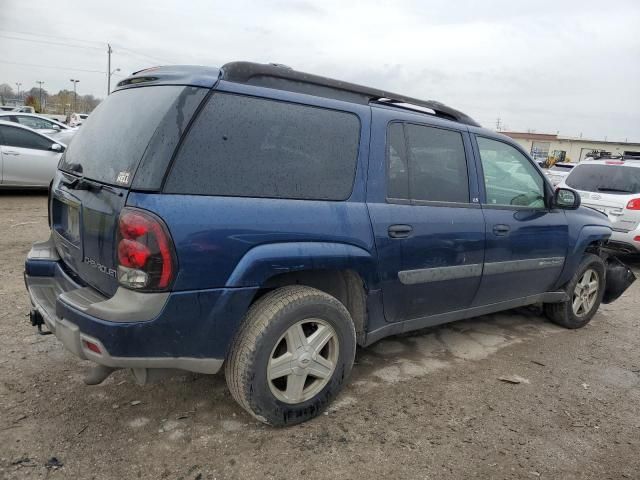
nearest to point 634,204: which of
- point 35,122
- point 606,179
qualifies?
point 606,179

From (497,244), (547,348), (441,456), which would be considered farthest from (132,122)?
(547,348)

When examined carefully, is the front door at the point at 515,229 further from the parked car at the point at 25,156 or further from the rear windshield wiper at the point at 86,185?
the parked car at the point at 25,156

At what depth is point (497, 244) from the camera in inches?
148

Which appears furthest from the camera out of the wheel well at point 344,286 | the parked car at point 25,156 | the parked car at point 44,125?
the parked car at point 44,125

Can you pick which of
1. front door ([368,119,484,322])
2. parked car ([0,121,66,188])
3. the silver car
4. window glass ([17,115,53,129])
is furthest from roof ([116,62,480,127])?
window glass ([17,115,53,129])

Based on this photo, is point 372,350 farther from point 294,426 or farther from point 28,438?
point 28,438

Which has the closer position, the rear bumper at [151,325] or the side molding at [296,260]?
the rear bumper at [151,325]

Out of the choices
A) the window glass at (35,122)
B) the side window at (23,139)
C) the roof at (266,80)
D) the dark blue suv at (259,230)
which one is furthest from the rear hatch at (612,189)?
the window glass at (35,122)

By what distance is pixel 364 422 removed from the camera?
9.64ft

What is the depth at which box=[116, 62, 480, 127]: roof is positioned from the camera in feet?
8.47

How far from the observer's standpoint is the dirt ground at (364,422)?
2.53 metres

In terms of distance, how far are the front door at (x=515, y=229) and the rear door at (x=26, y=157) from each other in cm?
850

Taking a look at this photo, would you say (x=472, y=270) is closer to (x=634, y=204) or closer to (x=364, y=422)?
(x=364, y=422)

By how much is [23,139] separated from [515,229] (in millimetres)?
9051
